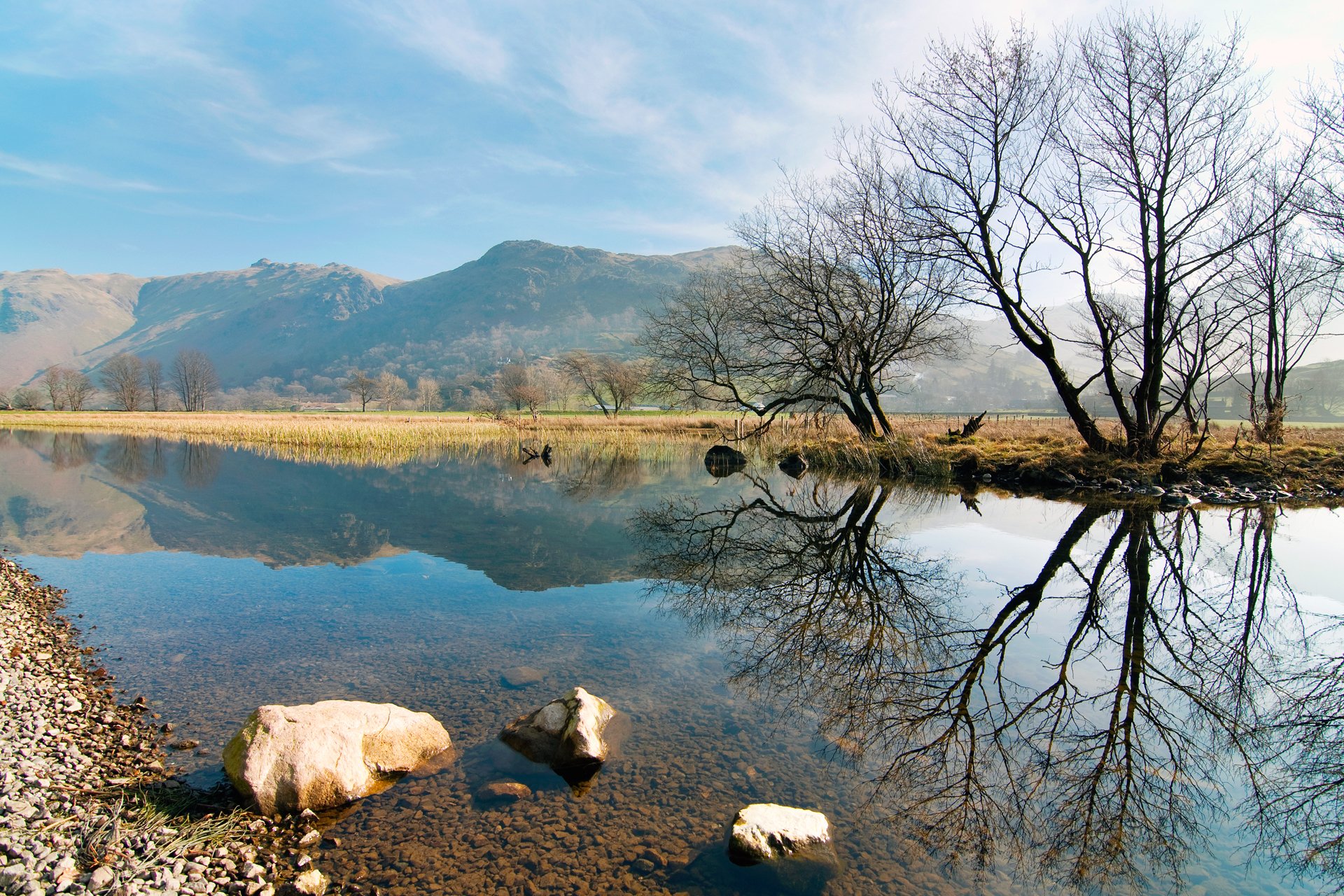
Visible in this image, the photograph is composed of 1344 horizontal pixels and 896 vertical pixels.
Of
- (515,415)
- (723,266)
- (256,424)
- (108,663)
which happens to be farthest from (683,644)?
(515,415)

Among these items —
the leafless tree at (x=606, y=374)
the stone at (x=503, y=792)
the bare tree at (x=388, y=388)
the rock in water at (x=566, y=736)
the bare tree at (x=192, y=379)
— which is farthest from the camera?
the bare tree at (x=388, y=388)

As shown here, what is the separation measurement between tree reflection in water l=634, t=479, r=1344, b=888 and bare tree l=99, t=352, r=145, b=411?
124m

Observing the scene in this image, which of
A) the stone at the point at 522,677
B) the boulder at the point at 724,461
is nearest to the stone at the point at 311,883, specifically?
the stone at the point at 522,677

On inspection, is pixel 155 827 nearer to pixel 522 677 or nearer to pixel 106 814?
pixel 106 814

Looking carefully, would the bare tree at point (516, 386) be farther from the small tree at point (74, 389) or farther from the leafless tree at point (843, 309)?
the small tree at point (74, 389)

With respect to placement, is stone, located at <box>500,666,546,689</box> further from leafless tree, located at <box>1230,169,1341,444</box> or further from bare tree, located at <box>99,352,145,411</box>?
bare tree, located at <box>99,352,145,411</box>

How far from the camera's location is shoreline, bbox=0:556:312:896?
3.01 meters

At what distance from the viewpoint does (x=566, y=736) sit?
464cm

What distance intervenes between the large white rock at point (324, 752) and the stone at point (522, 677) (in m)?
1.16

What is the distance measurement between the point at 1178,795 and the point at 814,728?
7.81 ft

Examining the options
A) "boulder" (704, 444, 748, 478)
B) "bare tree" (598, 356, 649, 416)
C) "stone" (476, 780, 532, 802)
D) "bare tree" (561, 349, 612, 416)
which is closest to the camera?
"stone" (476, 780, 532, 802)

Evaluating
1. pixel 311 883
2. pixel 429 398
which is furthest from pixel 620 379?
pixel 429 398

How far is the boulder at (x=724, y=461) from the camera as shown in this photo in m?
27.7

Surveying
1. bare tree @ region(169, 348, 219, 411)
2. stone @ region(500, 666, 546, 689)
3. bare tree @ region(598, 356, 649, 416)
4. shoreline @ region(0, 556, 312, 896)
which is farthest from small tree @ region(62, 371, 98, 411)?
stone @ region(500, 666, 546, 689)
